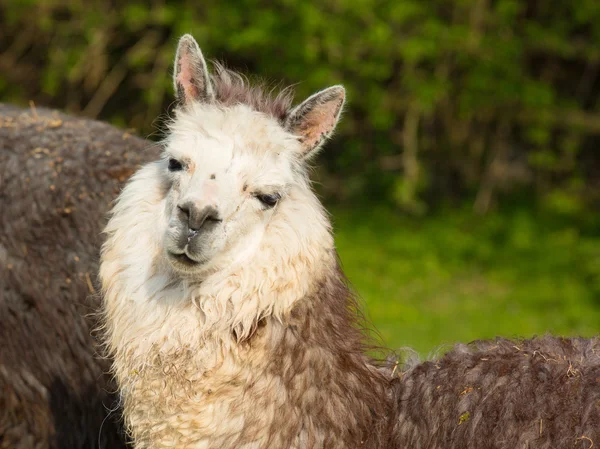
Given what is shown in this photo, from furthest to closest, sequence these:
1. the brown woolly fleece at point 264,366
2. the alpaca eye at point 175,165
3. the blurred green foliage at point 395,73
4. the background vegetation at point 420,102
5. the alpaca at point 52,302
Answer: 1. the blurred green foliage at point 395,73
2. the background vegetation at point 420,102
3. the alpaca at point 52,302
4. the alpaca eye at point 175,165
5. the brown woolly fleece at point 264,366

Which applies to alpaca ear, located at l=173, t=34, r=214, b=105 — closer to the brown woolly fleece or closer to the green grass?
the brown woolly fleece

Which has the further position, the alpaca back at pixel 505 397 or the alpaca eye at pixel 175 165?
the alpaca eye at pixel 175 165

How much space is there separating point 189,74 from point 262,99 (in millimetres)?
292

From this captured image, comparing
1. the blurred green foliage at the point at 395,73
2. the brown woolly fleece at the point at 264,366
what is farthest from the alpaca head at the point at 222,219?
the blurred green foliage at the point at 395,73

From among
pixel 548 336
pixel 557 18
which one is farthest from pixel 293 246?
pixel 557 18

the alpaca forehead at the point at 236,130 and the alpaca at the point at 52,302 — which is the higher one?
the alpaca forehead at the point at 236,130

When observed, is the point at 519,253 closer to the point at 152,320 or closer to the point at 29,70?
the point at 29,70

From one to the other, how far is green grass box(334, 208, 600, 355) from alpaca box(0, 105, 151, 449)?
374 cm

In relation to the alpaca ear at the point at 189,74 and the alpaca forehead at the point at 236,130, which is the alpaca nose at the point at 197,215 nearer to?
the alpaca forehead at the point at 236,130

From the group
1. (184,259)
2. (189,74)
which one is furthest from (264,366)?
(189,74)

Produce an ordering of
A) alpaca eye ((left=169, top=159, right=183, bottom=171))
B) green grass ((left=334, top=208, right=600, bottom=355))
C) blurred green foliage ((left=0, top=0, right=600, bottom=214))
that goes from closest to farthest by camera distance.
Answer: alpaca eye ((left=169, top=159, right=183, bottom=171)), green grass ((left=334, top=208, right=600, bottom=355)), blurred green foliage ((left=0, top=0, right=600, bottom=214))

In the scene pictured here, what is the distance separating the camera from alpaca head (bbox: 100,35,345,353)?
3111 millimetres

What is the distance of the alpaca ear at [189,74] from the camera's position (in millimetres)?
3377

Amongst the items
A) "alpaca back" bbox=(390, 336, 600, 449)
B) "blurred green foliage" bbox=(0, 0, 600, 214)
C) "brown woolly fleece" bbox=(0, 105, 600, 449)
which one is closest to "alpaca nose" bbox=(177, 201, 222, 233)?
"brown woolly fleece" bbox=(0, 105, 600, 449)
